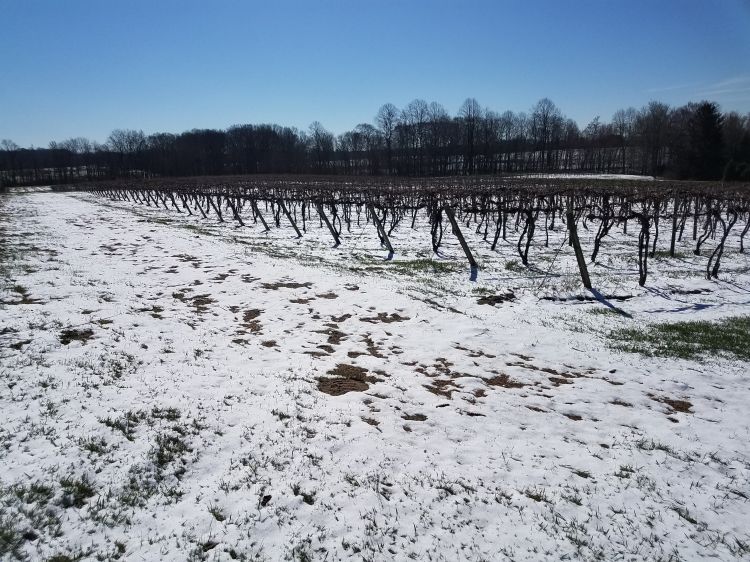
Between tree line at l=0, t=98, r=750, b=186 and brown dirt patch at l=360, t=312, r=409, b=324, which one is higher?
tree line at l=0, t=98, r=750, b=186

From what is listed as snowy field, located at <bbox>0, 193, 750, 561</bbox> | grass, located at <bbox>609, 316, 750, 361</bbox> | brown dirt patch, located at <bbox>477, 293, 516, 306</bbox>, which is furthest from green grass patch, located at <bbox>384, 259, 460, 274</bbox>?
grass, located at <bbox>609, 316, 750, 361</bbox>

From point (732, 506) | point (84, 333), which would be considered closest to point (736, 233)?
point (732, 506)

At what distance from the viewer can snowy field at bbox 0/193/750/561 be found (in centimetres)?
376

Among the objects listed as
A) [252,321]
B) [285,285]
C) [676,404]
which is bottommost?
[676,404]

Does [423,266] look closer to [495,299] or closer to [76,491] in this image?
[495,299]

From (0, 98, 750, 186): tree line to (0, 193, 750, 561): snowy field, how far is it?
66.2 metres

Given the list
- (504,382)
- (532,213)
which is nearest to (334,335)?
(504,382)

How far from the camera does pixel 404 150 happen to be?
10806cm

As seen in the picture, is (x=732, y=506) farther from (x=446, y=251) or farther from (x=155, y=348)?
(x=446, y=251)

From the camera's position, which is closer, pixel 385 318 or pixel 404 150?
pixel 385 318

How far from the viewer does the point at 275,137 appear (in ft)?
448

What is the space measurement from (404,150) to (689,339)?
105827 millimetres

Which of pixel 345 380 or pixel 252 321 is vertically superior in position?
pixel 252 321

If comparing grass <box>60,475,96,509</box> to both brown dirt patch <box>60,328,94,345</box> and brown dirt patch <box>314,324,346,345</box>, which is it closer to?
brown dirt patch <box>60,328,94,345</box>
